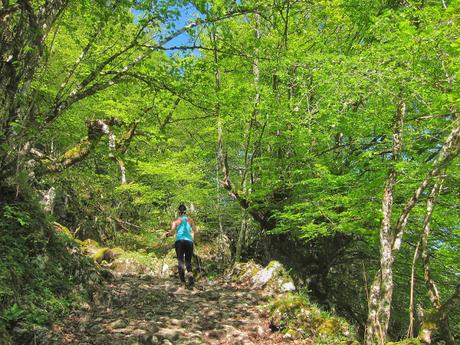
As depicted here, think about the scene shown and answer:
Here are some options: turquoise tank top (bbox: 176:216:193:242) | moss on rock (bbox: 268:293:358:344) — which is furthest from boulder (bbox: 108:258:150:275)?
moss on rock (bbox: 268:293:358:344)

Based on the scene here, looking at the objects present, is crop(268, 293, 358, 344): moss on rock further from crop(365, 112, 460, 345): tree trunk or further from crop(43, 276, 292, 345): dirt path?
crop(365, 112, 460, 345): tree trunk

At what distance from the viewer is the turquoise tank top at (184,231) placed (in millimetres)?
9680

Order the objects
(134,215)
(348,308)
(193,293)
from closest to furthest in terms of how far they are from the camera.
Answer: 1. (193,293)
2. (348,308)
3. (134,215)

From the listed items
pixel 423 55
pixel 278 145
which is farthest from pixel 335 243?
pixel 423 55

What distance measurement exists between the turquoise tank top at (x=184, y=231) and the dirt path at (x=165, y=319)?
141 centimetres

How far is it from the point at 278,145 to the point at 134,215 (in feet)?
38.9

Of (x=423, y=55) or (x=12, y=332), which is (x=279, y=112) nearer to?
(x=423, y=55)

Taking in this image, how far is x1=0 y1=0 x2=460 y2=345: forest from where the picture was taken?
20.7 ft

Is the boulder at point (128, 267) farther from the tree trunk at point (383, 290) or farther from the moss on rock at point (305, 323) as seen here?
the tree trunk at point (383, 290)

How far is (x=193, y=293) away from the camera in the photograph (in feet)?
31.0

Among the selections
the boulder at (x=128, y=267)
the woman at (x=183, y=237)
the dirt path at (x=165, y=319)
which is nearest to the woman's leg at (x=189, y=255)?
the woman at (x=183, y=237)

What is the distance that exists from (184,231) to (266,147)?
6446 mm

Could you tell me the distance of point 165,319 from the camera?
705cm

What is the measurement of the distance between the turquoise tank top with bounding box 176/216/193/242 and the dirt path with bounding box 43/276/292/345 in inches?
55.4
